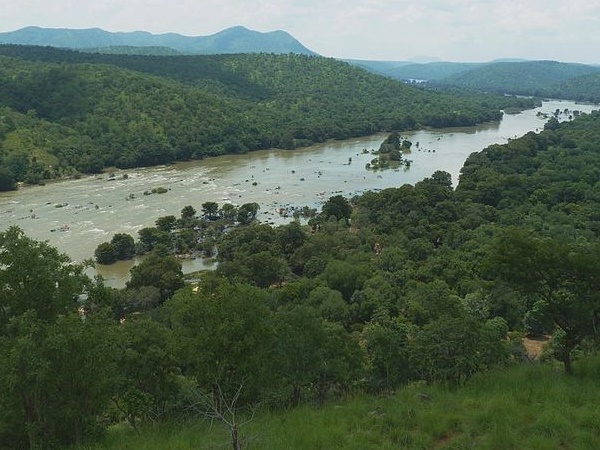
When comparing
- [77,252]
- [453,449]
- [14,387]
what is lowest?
[77,252]

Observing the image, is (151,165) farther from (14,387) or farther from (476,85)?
(476,85)

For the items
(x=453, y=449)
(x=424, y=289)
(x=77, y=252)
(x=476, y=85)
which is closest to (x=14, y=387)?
(x=453, y=449)

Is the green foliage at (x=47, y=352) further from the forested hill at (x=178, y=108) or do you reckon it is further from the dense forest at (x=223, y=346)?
the forested hill at (x=178, y=108)

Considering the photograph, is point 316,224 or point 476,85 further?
point 476,85

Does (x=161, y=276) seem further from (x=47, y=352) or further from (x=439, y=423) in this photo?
(x=439, y=423)

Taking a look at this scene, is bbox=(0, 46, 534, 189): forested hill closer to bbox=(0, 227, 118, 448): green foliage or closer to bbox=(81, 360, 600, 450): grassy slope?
bbox=(0, 227, 118, 448): green foliage

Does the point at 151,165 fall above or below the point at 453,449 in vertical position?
below
